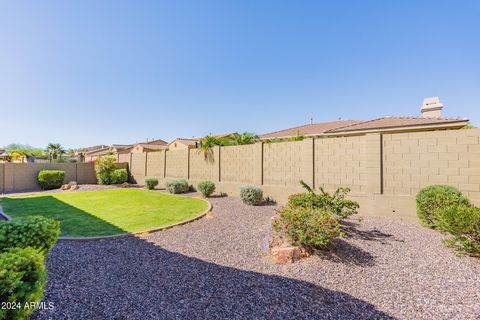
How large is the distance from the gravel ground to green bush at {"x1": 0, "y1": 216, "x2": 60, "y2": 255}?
86cm

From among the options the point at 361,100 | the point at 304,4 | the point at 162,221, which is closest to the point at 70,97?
the point at 162,221

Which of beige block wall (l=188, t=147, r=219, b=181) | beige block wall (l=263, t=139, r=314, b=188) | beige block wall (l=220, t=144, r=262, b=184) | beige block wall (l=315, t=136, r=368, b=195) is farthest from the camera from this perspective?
beige block wall (l=188, t=147, r=219, b=181)

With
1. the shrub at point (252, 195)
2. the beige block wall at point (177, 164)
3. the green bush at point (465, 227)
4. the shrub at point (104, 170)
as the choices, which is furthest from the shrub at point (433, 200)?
the shrub at point (104, 170)

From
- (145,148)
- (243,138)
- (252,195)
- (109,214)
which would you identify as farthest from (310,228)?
(145,148)

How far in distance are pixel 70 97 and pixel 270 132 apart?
17644 millimetres

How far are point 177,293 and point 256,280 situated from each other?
1.32 metres

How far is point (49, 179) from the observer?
17.5 m

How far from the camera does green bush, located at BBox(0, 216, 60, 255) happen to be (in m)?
2.77

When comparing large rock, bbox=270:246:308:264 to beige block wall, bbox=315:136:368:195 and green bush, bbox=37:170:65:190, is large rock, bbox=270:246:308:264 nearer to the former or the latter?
beige block wall, bbox=315:136:368:195

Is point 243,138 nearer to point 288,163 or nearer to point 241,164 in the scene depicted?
point 241,164

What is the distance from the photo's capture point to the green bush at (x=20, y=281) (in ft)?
5.91

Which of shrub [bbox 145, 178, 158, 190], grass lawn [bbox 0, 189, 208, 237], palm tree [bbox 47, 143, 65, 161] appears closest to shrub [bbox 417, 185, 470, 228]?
grass lawn [bbox 0, 189, 208, 237]

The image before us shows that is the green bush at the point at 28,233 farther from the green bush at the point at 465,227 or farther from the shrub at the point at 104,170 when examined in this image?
the shrub at the point at 104,170

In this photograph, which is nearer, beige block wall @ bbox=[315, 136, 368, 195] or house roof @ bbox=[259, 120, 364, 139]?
beige block wall @ bbox=[315, 136, 368, 195]
